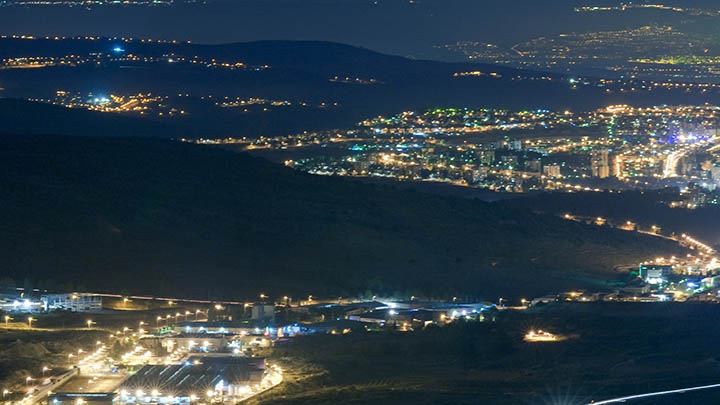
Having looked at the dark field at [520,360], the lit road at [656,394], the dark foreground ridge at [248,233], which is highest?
the dark foreground ridge at [248,233]

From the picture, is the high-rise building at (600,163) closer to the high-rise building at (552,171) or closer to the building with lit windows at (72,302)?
the high-rise building at (552,171)

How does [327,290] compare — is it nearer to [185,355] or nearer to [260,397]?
[185,355]

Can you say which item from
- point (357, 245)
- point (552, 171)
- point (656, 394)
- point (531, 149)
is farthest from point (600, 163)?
point (656, 394)

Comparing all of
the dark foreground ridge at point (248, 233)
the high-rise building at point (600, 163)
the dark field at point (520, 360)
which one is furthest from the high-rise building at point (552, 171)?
the dark field at point (520, 360)

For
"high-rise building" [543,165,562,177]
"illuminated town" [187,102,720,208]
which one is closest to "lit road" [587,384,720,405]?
"illuminated town" [187,102,720,208]

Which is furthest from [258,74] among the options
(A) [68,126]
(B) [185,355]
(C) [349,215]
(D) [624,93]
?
(B) [185,355]
